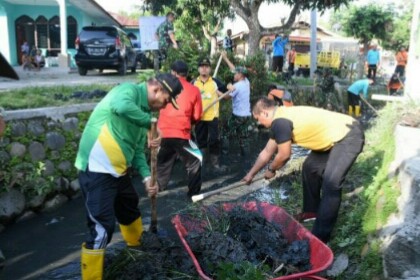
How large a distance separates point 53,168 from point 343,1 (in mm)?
11273

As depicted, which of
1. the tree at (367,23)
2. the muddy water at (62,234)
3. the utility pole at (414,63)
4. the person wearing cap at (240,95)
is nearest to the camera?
the muddy water at (62,234)

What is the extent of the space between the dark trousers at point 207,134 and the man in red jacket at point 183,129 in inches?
63.2

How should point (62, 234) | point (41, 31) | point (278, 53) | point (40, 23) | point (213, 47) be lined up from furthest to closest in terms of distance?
point (41, 31) → point (40, 23) → point (278, 53) → point (213, 47) → point (62, 234)

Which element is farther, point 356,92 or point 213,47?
point 356,92

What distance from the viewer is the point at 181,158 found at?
6516 millimetres

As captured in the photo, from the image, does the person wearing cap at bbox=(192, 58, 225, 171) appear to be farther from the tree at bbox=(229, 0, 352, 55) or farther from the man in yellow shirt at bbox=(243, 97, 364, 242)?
the tree at bbox=(229, 0, 352, 55)

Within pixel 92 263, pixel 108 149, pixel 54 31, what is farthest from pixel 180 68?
pixel 54 31

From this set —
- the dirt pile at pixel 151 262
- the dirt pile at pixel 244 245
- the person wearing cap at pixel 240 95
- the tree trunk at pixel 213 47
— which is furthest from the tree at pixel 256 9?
the dirt pile at pixel 151 262

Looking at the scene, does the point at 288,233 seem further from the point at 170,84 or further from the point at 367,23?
the point at 367,23

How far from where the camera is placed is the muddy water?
4.69m

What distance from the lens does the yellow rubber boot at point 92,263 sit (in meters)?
3.61

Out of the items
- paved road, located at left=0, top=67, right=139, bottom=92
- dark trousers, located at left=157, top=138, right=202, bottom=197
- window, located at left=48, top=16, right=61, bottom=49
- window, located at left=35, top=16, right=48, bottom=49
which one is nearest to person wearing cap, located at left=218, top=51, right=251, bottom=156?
dark trousers, located at left=157, top=138, right=202, bottom=197

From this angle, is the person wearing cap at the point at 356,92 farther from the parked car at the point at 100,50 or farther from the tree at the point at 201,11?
the parked car at the point at 100,50

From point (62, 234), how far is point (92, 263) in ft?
7.01
